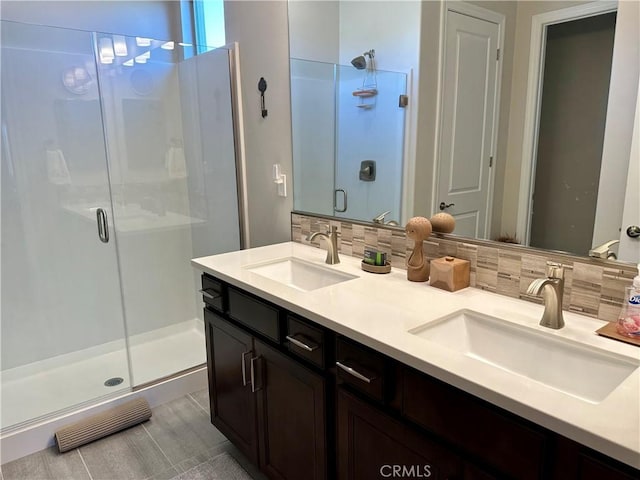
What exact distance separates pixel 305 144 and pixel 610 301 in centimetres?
167

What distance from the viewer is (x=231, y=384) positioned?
192 centimetres

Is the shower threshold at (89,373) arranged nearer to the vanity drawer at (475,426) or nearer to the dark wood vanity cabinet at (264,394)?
the dark wood vanity cabinet at (264,394)

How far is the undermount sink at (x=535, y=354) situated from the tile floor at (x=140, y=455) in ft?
3.81

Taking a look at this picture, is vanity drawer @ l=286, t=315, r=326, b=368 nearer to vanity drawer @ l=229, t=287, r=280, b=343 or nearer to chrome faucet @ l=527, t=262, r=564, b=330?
vanity drawer @ l=229, t=287, r=280, b=343

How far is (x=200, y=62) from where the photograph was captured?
2801mm

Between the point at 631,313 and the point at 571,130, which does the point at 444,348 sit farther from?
the point at 571,130

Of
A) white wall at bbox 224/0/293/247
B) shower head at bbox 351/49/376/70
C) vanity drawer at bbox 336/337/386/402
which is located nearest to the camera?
vanity drawer at bbox 336/337/386/402

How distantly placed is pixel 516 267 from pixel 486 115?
0.56m

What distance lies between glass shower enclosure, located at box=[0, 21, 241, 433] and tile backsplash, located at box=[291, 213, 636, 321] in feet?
3.64

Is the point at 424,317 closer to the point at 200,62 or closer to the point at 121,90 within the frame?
the point at 200,62

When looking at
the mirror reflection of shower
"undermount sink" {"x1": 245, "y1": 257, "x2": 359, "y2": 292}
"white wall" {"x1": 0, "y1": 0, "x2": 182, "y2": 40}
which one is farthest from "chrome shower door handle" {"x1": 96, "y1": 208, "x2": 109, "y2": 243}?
the mirror reflection of shower

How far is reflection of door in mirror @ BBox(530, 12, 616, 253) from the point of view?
133 cm

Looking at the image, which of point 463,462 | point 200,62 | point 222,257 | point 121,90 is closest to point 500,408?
point 463,462

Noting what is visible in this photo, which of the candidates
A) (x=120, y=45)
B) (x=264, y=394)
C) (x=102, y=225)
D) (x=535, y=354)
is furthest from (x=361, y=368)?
(x=120, y=45)
